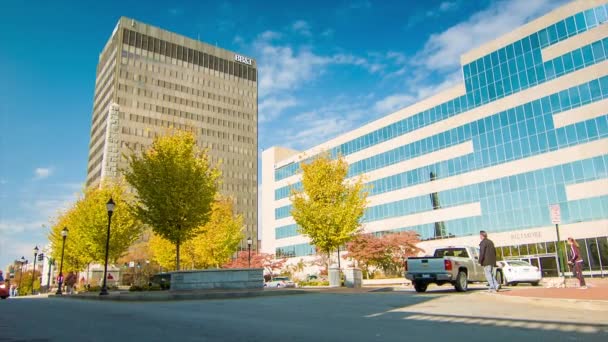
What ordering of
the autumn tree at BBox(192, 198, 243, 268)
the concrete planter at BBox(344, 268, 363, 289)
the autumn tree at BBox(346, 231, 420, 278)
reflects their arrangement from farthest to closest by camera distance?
the autumn tree at BBox(346, 231, 420, 278)
the autumn tree at BBox(192, 198, 243, 268)
the concrete planter at BBox(344, 268, 363, 289)

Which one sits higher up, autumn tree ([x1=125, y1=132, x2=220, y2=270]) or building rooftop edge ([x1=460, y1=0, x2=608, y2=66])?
building rooftop edge ([x1=460, y1=0, x2=608, y2=66])

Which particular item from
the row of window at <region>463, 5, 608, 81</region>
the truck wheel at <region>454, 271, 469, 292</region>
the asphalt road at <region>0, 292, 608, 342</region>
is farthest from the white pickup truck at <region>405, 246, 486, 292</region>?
the row of window at <region>463, 5, 608, 81</region>

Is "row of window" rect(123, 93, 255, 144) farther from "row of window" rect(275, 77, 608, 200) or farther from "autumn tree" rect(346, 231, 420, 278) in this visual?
"row of window" rect(275, 77, 608, 200)

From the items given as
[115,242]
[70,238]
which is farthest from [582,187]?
[70,238]

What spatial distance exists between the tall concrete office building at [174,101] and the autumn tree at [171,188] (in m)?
83.4

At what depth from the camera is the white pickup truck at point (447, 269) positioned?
1691 centimetres

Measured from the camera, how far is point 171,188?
80.6 feet

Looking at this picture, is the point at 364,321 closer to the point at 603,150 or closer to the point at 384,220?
the point at 603,150

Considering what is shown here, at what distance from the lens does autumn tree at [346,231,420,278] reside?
170ft

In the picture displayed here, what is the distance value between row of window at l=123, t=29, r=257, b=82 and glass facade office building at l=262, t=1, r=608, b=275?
7694cm

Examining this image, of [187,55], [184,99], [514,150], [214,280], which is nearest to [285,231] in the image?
[514,150]

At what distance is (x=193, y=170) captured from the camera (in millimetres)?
25422

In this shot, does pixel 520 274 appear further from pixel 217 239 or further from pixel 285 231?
pixel 285 231

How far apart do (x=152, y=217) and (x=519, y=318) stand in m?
20.6
